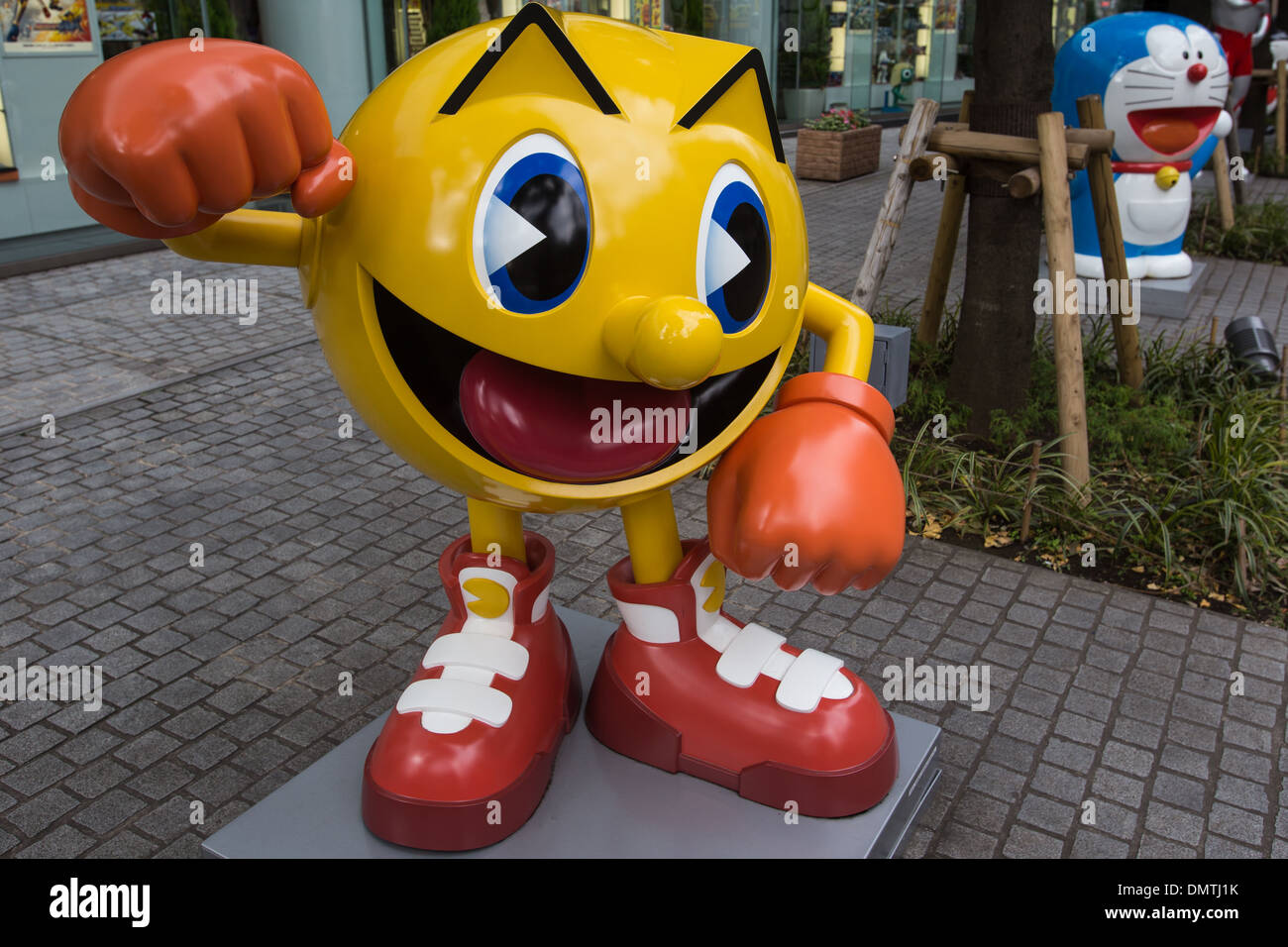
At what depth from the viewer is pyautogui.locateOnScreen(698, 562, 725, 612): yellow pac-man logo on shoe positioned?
292 centimetres

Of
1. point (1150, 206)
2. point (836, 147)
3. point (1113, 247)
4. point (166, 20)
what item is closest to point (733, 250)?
point (1113, 247)

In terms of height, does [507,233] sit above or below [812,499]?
above

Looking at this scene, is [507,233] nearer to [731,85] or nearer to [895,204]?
[731,85]

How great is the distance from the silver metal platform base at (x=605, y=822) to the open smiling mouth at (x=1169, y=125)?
264 inches

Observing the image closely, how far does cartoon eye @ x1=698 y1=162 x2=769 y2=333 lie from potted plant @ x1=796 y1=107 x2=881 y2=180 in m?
11.9

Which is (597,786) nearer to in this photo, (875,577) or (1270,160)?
(875,577)

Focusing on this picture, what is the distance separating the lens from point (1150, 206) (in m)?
8.22

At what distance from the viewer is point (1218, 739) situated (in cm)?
357

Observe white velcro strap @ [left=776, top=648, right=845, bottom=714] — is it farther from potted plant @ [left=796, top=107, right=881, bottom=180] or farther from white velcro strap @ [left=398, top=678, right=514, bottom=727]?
potted plant @ [left=796, top=107, right=881, bottom=180]

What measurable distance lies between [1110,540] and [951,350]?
2135mm

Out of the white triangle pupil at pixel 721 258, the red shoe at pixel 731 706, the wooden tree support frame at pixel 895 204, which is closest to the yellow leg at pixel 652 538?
the red shoe at pixel 731 706

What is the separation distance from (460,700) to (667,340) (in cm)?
116

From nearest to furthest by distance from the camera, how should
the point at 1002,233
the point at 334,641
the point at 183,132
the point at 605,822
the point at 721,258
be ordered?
the point at 183,132, the point at 721,258, the point at 605,822, the point at 334,641, the point at 1002,233
